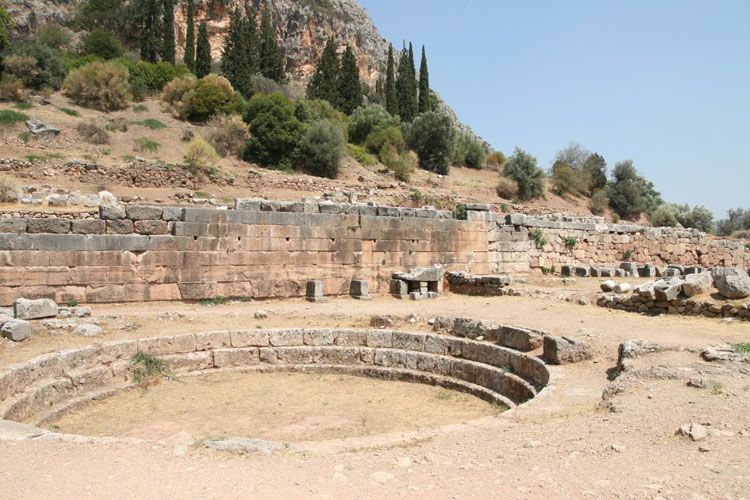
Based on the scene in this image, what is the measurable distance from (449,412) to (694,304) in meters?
5.89

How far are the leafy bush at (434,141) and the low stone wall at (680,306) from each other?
28.2m

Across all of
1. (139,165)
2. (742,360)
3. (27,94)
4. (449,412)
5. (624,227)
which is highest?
(27,94)

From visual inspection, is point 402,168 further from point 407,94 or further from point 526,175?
point 407,94

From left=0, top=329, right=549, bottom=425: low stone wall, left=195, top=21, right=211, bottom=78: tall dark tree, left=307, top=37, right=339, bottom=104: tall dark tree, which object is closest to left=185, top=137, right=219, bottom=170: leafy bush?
left=0, top=329, right=549, bottom=425: low stone wall

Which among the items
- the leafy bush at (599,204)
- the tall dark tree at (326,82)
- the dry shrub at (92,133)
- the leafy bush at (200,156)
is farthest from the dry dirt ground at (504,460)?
the tall dark tree at (326,82)

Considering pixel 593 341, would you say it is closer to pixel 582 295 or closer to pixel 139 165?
pixel 582 295

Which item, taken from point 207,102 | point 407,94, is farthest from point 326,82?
point 207,102

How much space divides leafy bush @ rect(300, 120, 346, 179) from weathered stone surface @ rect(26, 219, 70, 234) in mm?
20302

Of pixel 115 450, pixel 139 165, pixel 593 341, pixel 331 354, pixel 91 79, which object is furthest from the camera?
pixel 91 79

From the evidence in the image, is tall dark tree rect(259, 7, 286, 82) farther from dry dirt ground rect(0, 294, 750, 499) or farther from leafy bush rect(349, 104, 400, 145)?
dry dirt ground rect(0, 294, 750, 499)

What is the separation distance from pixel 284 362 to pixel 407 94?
47.6m

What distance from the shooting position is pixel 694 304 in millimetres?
11320

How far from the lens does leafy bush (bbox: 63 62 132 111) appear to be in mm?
34844

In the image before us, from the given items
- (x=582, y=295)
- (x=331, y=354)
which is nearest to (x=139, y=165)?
(x=331, y=354)
